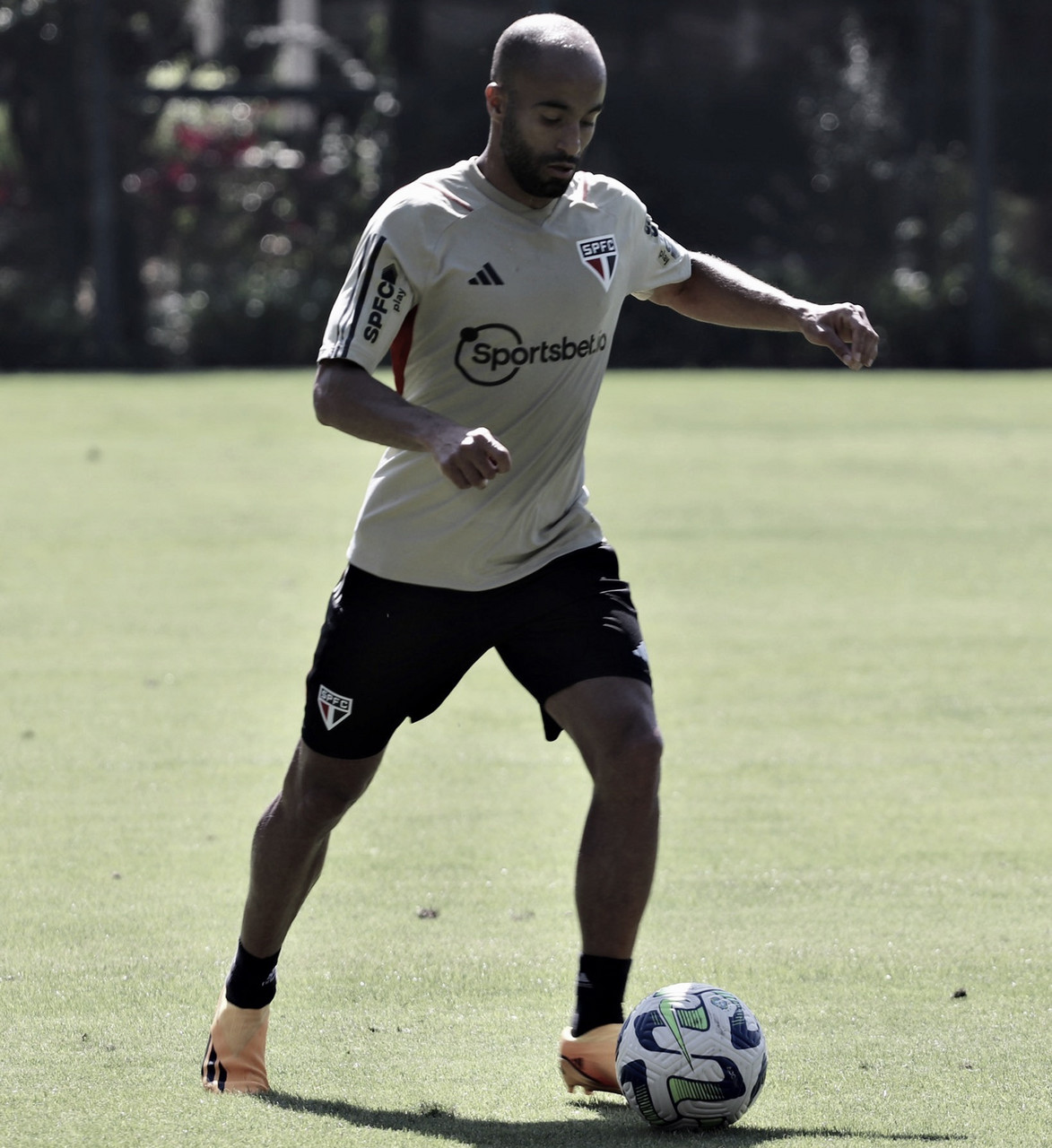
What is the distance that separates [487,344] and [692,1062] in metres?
1.46

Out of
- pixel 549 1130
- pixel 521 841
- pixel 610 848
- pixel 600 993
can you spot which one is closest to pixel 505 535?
pixel 610 848

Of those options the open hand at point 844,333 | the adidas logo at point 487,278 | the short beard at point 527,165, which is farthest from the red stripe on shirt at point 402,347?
the open hand at point 844,333

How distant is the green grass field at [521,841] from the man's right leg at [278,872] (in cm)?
15

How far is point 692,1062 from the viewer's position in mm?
3951

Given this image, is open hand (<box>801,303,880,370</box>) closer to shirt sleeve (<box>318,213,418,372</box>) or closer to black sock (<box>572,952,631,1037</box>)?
shirt sleeve (<box>318,213,418,372</box>)

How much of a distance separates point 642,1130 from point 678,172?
89.8ft

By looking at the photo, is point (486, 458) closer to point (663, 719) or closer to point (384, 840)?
point (384, 840)

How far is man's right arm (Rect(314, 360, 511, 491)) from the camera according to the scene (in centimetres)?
371

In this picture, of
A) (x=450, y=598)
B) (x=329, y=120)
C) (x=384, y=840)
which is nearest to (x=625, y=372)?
(x=329, y=120)

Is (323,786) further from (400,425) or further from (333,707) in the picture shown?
(400,425)

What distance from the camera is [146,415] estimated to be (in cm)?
2236

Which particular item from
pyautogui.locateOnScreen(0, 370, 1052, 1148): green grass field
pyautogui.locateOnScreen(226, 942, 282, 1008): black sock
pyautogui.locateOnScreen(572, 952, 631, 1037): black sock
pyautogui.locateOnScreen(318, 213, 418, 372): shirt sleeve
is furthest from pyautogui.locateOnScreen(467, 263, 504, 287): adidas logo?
pyautogui.locateOnScreen(0, 370, 1052, 1148): green grass field

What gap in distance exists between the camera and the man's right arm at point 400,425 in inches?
146

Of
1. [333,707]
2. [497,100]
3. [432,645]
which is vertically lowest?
[333,707]
